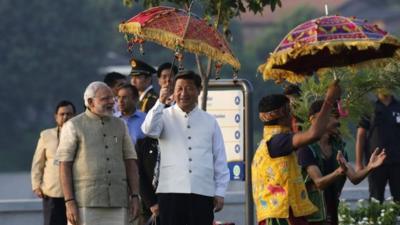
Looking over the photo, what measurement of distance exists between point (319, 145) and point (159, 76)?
180 centimetres

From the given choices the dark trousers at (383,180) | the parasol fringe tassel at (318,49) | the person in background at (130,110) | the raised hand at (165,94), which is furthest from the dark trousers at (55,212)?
Result: the dark trousers at (383,180)

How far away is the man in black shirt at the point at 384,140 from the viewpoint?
16484mm

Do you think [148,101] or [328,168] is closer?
[328,168]

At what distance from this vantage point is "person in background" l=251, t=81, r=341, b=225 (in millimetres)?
9977

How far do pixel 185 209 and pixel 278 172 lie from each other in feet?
3.57

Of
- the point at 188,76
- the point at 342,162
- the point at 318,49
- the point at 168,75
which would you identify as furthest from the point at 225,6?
the point at 318,49

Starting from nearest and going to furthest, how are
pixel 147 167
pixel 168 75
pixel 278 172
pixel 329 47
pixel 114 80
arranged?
pixel 329 47 → pixel 278 172 → pixel 168 75 → pixel 147 167 → pixel 114 80

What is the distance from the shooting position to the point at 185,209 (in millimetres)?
10938

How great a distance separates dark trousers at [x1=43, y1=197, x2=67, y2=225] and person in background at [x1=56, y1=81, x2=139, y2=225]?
248 cm

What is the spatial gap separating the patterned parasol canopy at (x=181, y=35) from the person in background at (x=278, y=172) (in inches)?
43.1

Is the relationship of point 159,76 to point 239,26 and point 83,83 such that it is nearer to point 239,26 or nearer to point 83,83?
point 83,83

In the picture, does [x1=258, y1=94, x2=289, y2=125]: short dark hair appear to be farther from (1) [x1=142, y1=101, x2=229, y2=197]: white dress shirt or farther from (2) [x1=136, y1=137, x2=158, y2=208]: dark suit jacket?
(2) [x1=136, y1=137, x2=158, y2=208]: dark suit jacket

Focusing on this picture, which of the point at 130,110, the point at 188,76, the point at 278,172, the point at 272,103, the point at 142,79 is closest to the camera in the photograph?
the point at 272,103

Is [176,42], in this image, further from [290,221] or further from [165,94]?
[290,221]
